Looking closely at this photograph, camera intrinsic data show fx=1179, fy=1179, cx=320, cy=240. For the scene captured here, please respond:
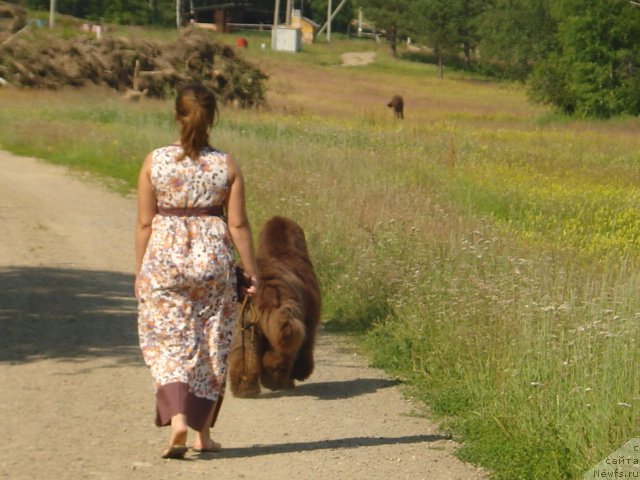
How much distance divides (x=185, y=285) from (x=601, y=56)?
52.7 m

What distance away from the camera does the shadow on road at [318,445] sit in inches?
273

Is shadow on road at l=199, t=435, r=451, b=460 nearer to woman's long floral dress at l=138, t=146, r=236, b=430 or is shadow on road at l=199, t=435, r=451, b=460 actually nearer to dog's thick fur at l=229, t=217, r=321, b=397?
woman's long floral dress at l=138, t=146, r=236, b=430

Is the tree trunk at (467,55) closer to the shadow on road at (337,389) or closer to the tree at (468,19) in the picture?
the tree at (468,19)

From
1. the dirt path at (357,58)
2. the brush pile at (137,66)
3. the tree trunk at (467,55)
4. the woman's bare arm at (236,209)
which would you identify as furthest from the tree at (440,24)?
the woman's bare arm at (236,209)

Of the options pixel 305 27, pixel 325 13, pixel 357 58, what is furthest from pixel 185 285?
pixel 325 13

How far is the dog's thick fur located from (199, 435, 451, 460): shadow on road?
0.96 m

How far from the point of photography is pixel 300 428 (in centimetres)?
759

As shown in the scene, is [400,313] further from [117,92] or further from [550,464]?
[117,92]

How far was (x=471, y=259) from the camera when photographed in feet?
33.0

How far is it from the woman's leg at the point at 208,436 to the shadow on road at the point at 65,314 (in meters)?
2.35

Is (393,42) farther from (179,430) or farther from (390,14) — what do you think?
(179,430)

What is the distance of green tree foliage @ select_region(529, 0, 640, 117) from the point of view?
54812mm

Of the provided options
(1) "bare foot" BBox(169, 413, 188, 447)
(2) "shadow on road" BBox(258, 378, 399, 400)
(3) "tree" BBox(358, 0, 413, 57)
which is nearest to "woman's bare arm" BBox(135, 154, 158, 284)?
(1) "bare foot" BBox(169, 413, 188, 447)

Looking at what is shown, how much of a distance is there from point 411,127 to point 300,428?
30164 mm
